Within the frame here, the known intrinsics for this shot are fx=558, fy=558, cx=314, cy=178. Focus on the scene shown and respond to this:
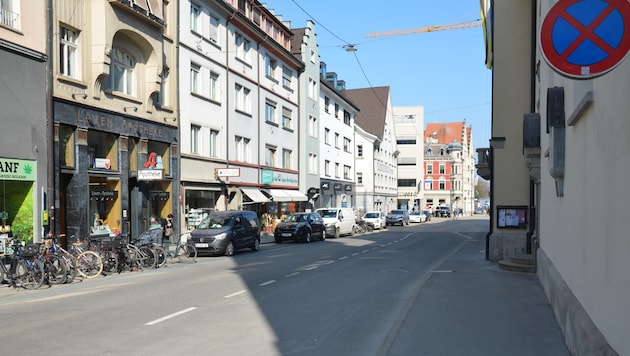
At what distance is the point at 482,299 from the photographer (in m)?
10.6

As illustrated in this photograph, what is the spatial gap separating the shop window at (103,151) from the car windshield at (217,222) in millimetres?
4036

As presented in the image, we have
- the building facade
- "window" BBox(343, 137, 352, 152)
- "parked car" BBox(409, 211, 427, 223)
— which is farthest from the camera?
"parked car" BBox(409, 211, 427, 223)

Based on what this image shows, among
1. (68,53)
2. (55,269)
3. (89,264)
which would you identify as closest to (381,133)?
(68,53)

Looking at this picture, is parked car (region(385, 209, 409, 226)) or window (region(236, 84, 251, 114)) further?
parked car (region(385, 209, 409, 226))

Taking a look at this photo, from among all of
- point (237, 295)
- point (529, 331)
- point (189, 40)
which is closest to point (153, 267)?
point (237, 295)

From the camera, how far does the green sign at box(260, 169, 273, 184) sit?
3539cm

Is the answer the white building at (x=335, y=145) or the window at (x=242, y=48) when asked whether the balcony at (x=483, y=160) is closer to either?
the window at (x=242, y=48)

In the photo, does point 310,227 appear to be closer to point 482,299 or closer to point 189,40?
point 189,40

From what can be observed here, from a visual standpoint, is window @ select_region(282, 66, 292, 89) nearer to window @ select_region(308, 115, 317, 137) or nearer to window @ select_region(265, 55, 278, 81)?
window @ select_region(265, 55, 278, 81)

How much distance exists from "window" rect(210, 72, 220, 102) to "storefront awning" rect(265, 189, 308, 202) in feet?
27.1

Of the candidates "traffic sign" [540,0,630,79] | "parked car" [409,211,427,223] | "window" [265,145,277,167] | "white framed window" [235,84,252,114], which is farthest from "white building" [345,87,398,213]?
"traffic sign" [540,0,630,79]

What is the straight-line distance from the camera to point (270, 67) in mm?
38312

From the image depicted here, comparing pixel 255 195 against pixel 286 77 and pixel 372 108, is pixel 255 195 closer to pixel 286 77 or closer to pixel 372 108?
pixel 286 77

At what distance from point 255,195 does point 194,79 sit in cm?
850
